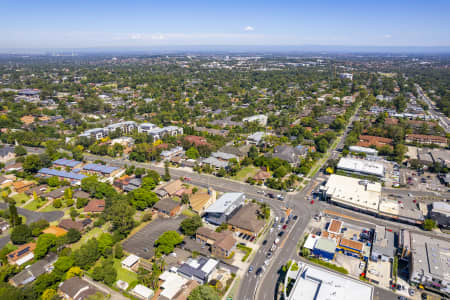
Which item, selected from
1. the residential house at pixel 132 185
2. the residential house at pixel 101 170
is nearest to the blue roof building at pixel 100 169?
the residential house at pixel 101 170

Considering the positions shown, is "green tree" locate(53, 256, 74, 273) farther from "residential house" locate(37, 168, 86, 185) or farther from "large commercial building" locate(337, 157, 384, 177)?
"large commercial building" locate(337, 157, 384, 177)

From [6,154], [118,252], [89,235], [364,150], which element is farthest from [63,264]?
[364,150]

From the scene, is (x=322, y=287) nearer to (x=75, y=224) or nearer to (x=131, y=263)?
(x=131, y=263)

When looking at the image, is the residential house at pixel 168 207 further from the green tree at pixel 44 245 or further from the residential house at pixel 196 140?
the residential house at pixel 196 140

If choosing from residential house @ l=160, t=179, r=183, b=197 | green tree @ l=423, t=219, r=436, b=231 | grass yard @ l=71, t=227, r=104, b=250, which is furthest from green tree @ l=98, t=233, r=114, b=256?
green tree @ l=423, t=219, r=436, b=231

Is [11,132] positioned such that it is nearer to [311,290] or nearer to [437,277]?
[311,290]

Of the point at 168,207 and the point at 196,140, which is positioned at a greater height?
the point at 196,140

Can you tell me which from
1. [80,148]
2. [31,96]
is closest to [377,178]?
[80,148]
